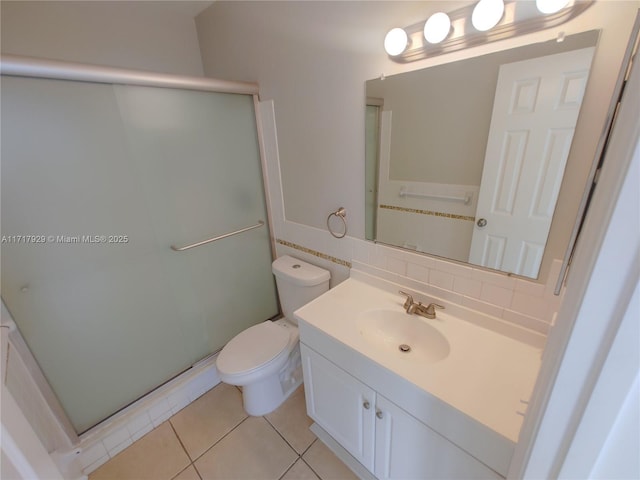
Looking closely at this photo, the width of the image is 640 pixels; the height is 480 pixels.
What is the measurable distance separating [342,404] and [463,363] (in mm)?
548

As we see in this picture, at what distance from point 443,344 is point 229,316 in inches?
55.0

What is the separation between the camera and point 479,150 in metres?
0.97

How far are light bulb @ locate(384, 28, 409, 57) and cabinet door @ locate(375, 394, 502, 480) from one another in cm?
126

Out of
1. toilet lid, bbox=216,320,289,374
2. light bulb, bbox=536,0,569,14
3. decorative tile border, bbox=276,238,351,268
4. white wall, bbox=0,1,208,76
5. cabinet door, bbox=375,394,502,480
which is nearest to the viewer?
light bulb, bbox=536,0,569,14

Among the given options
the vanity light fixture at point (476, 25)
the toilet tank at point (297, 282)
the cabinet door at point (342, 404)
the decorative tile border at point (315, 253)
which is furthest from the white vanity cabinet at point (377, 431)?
the vanity light fixture at point (476, 25)

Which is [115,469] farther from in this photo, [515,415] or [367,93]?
[367,93]

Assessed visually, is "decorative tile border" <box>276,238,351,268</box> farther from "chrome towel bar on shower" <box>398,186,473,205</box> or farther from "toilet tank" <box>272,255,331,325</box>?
"chrome towel bar on shower" <box>398,186,473,205</box>

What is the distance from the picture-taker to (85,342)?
1318 millimetres

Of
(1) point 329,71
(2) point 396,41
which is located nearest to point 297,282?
(1) point 329,71

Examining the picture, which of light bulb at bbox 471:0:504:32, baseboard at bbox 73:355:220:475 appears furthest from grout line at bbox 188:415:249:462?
light bulb at bbox 471:0:504:32

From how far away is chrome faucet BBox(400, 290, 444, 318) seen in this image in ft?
3.76

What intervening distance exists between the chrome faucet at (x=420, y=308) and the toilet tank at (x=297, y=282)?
52 centimetres

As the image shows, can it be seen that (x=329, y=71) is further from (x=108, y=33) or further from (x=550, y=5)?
(x=108, y=33)

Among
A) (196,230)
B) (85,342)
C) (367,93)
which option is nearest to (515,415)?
Result: (367,93)
